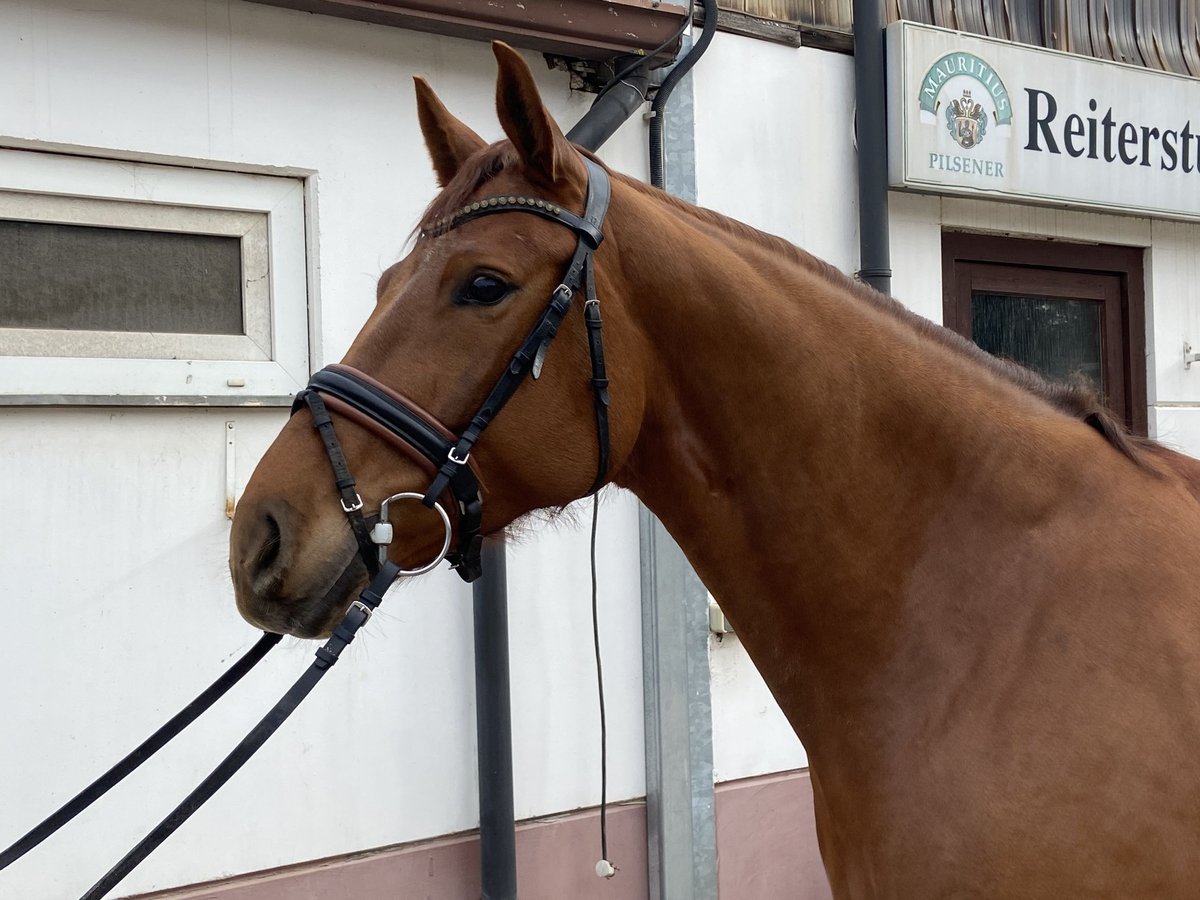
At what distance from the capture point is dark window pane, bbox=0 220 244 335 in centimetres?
297

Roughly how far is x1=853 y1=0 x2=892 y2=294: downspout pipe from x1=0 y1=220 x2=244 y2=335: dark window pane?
2.48 meters

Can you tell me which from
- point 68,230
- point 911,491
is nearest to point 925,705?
point 911,491

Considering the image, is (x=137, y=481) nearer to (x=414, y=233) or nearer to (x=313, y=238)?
(x=313, y=238)

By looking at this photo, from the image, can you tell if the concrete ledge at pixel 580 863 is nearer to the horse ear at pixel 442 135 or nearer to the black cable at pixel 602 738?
the black cable at pixel 602 738

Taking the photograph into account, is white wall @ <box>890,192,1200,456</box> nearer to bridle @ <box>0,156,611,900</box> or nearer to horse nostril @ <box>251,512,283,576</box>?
bridle @ <box>0,156,611,900</box>

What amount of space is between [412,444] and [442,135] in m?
0.66

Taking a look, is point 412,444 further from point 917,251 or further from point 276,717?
point 917,251

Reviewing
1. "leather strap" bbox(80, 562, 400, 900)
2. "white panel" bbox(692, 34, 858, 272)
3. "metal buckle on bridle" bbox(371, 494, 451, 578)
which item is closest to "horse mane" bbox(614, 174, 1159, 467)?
"metal buckle on bridle" bbox(371, 494, 451, 578)

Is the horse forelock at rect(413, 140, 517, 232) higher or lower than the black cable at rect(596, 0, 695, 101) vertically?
lower

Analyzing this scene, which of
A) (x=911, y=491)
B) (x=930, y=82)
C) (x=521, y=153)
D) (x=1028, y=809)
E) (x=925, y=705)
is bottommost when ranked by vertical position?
(x=1028, y=809)

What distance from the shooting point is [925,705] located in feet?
5.56

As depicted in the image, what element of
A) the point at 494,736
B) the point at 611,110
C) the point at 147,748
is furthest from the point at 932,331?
the point at 494,736

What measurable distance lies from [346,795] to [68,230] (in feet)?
6.39

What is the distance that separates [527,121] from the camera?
171cm
